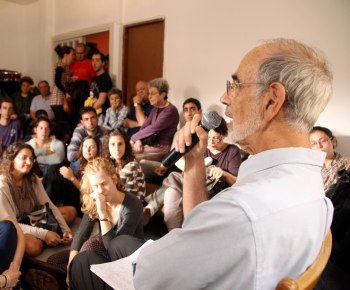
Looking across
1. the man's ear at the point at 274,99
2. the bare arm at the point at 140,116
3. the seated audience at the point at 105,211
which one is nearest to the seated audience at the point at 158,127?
the bare arm at the point at 140,116

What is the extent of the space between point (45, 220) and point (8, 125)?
2.32 meters

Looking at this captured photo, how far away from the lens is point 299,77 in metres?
0.65

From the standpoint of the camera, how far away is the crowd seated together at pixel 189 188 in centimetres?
53

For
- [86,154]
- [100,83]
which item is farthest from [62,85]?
[86,154]

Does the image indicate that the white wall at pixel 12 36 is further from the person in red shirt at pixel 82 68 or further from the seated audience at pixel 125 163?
the seated audience at pixel 125 163

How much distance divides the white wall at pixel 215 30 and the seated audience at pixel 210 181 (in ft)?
3.19

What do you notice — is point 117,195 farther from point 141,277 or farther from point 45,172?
point 45,172

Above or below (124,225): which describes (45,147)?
above

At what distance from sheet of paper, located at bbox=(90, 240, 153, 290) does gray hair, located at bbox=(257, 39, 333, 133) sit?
0.52m

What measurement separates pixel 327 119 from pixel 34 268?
2.62 metres

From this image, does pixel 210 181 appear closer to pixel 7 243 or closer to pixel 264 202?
pixel 7 243

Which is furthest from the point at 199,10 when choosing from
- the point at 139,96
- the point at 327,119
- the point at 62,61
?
the point at 62,61

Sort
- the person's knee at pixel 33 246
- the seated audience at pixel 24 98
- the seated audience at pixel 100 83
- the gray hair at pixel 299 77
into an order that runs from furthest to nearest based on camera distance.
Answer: the seated audience at pixel 24 98 → the seated audience at pixel 100 83 → the person's knee at pixel 33 246 → the gray hair at pixel 299 77

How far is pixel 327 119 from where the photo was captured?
109 inches
